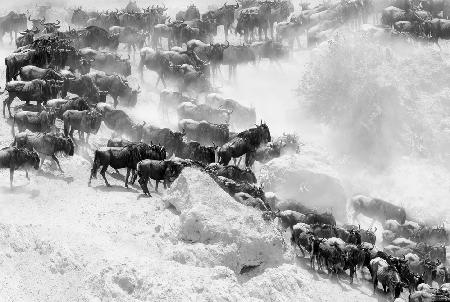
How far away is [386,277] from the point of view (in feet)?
91.1

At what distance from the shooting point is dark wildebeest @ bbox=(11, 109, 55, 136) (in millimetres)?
33844

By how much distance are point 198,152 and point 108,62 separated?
13711 millimetres

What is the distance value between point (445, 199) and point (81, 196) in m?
22.1

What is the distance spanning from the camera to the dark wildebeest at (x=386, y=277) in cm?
2755

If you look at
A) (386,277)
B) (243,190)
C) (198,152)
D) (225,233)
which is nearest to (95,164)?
(198,152)

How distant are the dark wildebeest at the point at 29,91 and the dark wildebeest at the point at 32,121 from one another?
2.04 metres

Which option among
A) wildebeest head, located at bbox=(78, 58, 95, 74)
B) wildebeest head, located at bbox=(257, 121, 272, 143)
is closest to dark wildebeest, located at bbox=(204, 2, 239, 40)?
wildebeest head, located at bbox=(78, 58, 95, 74)

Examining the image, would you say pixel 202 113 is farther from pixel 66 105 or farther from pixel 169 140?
pixel 66 105

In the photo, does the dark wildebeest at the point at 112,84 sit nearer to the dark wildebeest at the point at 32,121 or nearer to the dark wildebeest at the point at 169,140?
the dark wildebeest at the point at 169,140

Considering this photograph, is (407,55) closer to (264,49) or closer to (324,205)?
(264,49)

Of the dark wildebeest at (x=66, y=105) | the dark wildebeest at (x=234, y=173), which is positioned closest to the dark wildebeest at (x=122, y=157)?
the dark wildebeest at (x=234, y=173)

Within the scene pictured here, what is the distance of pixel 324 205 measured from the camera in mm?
36906

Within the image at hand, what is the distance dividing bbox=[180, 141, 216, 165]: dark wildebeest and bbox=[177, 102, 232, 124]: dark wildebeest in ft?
18.5

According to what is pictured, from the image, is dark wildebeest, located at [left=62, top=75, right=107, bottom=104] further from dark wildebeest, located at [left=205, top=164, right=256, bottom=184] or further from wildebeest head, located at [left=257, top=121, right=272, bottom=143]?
dark wildebeest, located at [left=205, top=164, right=256, bottom=184]
